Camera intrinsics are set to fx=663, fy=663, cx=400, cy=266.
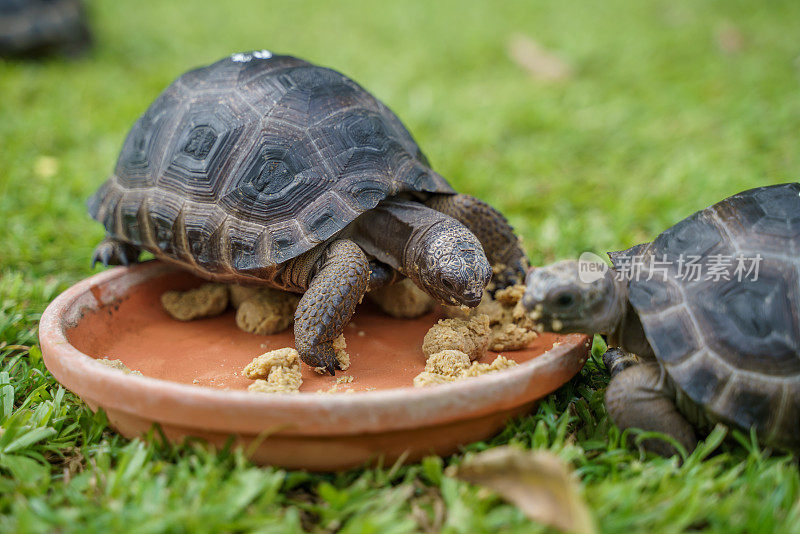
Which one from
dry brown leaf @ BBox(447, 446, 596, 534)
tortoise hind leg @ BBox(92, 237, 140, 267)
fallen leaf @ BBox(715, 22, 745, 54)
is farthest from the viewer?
fallen leaf @ BBox(715, 22, 745, 54)

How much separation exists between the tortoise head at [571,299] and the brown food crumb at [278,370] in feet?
2.91

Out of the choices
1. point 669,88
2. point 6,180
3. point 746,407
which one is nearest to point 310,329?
point 746,407

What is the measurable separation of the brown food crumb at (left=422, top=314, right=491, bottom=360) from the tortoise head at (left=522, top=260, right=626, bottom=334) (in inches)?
19.7

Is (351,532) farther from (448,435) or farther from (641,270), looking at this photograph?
(641,270)

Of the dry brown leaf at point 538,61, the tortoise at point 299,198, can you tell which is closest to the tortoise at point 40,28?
the dry brown leaf at point 538,61

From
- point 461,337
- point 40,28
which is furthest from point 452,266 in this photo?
point 40,28

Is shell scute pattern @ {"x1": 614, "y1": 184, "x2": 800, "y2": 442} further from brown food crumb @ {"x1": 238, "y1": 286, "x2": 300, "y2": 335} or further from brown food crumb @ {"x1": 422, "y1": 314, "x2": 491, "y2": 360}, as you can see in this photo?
brown food crumb @ {"x1": 238, "y1": 286, "x2": 300, "y2": 335}

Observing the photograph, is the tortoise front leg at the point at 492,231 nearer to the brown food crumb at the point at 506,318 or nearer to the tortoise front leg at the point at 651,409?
the brown food crumb at the point at 506,318

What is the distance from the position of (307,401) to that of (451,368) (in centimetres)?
70

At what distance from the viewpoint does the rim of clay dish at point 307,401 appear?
6.17 ft

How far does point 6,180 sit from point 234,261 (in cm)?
301

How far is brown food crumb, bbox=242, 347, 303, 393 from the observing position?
7.79 ft

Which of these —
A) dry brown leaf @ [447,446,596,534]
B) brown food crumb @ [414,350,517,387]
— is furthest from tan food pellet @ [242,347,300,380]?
dry brown leaf @ [447,446,596,534]

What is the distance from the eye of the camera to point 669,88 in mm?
7371
